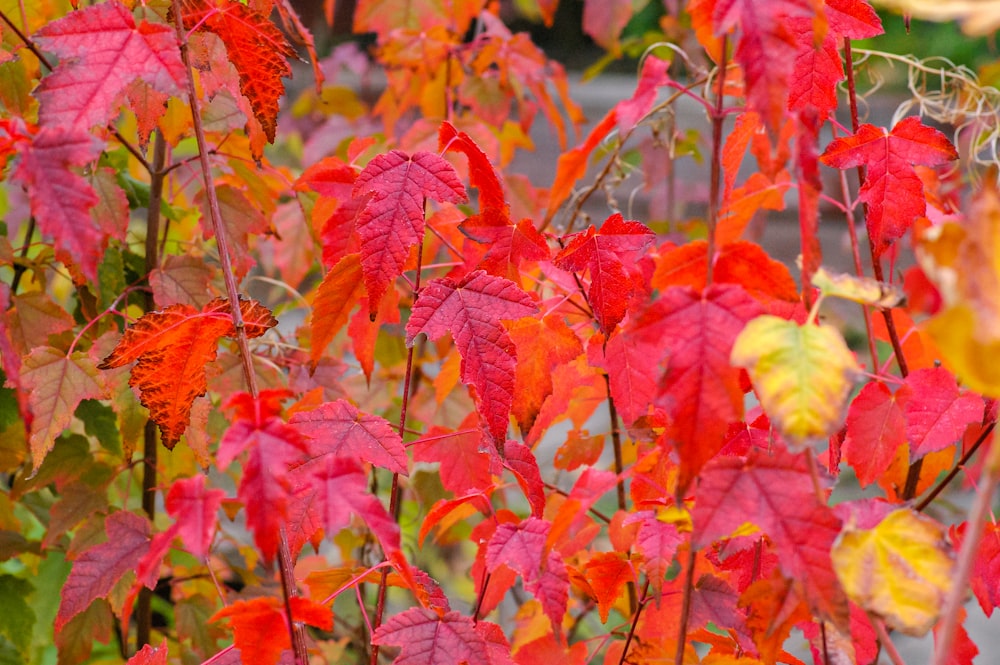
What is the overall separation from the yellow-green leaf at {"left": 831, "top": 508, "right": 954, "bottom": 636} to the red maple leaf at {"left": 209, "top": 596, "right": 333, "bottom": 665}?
0.34 meters

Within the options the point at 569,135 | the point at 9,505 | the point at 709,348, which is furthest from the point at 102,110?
the point at 569,135

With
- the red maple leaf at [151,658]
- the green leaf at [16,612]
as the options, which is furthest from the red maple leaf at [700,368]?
the green leaf at [16,612]

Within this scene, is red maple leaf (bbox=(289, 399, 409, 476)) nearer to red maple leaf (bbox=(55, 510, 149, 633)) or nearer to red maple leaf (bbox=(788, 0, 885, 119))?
red maple leaf (bbox=(55, 510, 149, 633))

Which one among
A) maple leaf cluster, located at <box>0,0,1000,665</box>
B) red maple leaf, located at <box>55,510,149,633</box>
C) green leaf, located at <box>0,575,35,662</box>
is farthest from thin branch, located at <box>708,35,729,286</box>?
green leaf, located at <box>0,575,35,662</box>

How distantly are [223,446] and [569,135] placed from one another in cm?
381

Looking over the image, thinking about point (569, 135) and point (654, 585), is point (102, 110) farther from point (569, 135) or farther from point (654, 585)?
point (569, 135)

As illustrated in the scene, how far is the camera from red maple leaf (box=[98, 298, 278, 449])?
71 cm

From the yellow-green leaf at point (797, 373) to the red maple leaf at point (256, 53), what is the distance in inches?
17.1

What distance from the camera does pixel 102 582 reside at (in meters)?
0.88

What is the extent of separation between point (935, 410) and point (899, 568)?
0.33 metres

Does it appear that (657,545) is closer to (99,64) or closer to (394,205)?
(394,205)

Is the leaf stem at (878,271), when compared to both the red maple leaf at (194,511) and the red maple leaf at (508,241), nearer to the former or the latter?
the red maple leaf at (508,241)

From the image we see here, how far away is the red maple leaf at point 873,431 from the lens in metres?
0.77

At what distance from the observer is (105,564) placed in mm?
894
